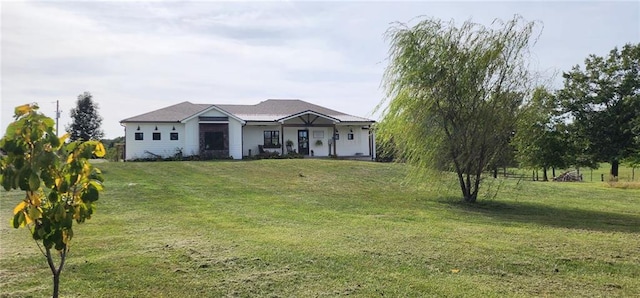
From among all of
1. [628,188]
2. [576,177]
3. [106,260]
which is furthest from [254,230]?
[576,177]

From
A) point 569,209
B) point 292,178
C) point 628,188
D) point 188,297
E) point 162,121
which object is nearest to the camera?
point 188,297

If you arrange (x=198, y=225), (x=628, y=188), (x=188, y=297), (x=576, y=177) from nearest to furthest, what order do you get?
(x=188, y=297) < (x=198, y=225) < (x=628, y=188) < (x=576, y=177)

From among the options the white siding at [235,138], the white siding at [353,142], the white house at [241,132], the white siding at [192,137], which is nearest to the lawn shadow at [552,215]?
the white siding at [235,138]

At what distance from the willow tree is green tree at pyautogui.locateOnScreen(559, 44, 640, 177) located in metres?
23.8

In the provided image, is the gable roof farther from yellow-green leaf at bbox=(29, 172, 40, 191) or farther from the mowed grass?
yellow-green leaf at bbox=(29, 172, 40, 191)

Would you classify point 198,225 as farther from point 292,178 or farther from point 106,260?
point 292,178

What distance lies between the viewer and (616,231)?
1004cm

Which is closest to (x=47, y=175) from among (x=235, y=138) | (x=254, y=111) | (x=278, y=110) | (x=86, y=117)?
(x=235, y=138)

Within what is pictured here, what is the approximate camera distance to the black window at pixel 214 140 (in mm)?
31812

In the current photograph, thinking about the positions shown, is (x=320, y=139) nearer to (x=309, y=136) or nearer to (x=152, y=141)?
(x=309, y=136)

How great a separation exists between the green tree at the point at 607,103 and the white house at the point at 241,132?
16035 mm

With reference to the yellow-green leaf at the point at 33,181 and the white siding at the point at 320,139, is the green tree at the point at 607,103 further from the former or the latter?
the yellow-green leaf at the point at 33,181

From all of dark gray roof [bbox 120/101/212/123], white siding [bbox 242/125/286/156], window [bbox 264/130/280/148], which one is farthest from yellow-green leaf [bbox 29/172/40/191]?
window [bbox 264/130/280/148]

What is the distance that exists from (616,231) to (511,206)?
4.81 m
